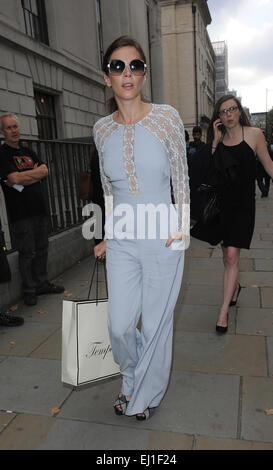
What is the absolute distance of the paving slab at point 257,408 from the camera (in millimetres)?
2396

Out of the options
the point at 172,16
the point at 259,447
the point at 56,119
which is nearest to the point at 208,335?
the point at 259,447

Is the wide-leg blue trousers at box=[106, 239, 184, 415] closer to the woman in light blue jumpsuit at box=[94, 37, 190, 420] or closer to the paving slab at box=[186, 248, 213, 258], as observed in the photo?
the woman in light blue jumpsuit at box=[94, 37, 190, 420]

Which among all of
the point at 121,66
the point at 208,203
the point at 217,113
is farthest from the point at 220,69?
the point at 121,66

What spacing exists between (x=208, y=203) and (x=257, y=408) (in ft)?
5.81

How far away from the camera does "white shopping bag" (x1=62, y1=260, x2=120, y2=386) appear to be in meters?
2.44

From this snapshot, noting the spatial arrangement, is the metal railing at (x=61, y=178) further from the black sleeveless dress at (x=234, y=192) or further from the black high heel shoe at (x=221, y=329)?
the black high heel shoe at (x=221, y=329)

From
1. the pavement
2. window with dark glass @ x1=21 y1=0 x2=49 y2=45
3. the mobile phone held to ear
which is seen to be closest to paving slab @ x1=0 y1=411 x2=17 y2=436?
the pavement

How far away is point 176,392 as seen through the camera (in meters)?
2.89

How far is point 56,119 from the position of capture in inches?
527

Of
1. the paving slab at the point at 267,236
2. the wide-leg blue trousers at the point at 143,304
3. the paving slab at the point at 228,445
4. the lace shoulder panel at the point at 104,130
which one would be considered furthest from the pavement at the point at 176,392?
the paving slab at the point at 267,236

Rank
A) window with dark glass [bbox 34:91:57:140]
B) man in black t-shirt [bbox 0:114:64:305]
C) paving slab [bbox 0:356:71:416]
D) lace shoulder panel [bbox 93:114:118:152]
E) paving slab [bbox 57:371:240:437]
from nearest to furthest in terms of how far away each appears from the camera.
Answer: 1. lace shoulder panel [bbox 93:114:118:152]
2. paving slab [bbox 57:371:240:437]
3. paving slab [bbox 0:356:71:416]
4. man in black t-shirt [bbox 0:114:64:305]
5. window with dark glass [bbox 34:91:57:140]

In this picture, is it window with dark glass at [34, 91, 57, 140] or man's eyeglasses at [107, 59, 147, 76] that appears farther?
window with dark glass at [34, 91, 57, 140]

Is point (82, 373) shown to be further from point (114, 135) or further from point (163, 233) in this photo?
point (114, 135)

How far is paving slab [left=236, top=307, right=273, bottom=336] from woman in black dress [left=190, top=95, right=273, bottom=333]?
0.74ft
